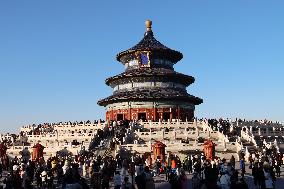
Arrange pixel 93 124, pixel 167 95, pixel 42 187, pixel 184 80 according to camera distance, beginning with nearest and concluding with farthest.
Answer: pixel 42 187 → pixel 93 124 → pixel 167 95 → pixel 184 80

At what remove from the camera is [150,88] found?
214ft

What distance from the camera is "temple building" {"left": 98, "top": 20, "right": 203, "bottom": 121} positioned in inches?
2500

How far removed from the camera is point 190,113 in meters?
→ 66.6

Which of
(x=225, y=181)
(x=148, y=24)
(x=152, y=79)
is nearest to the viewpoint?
(x=225, y=181)

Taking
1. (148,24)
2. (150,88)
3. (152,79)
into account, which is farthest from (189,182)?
(148,24)

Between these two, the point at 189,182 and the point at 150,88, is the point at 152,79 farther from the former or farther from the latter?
the point at 189,182

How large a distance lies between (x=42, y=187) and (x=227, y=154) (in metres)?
18.9

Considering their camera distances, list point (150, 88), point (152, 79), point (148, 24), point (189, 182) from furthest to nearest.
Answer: point (148, 24), point (152, 79), point (150, 88), point (189, 182)

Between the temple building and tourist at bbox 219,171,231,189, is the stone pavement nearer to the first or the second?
tourist at bbox 219,171,231,189

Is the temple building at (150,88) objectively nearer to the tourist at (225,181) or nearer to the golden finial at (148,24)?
the golden finial at (148,24)

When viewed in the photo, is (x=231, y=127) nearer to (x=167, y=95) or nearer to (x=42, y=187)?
(x=167, y=95)

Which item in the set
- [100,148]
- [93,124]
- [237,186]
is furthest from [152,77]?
[237,186]

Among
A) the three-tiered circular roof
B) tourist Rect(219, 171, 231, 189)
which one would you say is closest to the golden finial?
the three-tiered circular roof

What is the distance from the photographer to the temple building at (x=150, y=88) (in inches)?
2500
